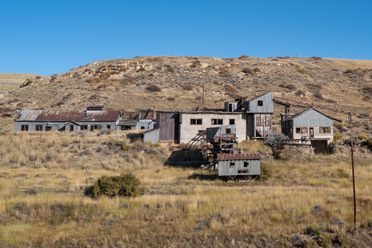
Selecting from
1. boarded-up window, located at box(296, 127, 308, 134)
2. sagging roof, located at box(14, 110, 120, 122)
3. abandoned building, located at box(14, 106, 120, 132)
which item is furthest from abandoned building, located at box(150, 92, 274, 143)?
sagging roof, located at box(14, 110, 120, 122)

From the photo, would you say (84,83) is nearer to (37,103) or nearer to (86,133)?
(37,103)

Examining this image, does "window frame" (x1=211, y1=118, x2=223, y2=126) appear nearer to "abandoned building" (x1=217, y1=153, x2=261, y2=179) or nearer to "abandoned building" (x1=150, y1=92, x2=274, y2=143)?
"abandoned building" (x1=150, y1=92, x2=274, y2=143)

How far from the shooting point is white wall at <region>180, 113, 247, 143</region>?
47.5 metres

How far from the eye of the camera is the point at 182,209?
22.9 metres

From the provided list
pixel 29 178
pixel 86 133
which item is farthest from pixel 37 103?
pixel 29 178

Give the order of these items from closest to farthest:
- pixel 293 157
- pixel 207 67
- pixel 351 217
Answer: pixel 351 217 < pixel 293 157 < pixel 207 67

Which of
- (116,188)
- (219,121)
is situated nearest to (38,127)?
(219,121)

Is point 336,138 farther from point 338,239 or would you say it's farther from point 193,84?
point 193,84

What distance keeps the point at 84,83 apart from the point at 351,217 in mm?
77453

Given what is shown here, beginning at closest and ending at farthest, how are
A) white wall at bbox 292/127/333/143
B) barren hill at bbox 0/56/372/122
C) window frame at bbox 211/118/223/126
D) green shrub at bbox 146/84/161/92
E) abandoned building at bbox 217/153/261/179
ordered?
abandoned building at bbox 217/153/261/179
window frame at bbox 211/118/223/126
white wall at bbox 292/127/333/143
barren hill at bbox 0/56/372/122
green shrub at bbox 146/84/161/92

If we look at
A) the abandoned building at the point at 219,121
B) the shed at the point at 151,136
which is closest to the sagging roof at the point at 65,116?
the shed at the point at 151,136

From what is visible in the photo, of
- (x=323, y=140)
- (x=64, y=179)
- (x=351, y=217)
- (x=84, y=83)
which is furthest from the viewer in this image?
(x=84, y=83)

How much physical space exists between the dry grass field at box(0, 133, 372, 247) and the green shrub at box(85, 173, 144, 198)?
1.01 meters

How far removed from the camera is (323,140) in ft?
158
